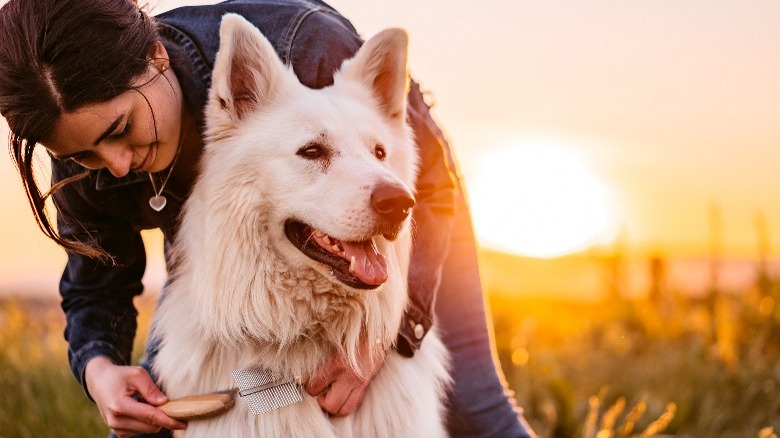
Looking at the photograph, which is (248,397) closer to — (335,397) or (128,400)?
(335,397)

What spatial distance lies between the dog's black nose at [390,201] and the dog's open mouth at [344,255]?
6.0 inches

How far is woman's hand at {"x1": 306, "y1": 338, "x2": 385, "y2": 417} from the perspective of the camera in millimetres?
2385

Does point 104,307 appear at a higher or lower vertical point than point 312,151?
lower

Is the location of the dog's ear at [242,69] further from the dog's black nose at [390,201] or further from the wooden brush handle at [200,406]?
the wooden brush handle at [200,406]

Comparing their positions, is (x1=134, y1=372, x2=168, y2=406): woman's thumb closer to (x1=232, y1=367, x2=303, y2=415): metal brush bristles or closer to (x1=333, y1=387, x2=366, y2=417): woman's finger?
(x1=232, y1=367, x2=303, y2=415): metal brush bristles

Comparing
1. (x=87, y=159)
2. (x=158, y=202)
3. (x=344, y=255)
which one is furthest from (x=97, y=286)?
(x=344, y=255)

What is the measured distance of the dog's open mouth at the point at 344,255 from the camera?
226cm

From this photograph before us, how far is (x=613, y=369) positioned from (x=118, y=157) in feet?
13.7

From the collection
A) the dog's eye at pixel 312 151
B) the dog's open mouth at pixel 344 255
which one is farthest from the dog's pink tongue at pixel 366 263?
the dog's eye at pixel 312 151

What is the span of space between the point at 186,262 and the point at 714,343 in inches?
182

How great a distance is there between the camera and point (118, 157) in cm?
227

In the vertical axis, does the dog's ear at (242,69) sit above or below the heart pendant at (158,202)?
above

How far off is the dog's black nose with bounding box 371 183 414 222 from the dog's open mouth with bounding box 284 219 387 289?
15cm

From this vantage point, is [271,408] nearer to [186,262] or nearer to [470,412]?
[186,262]
